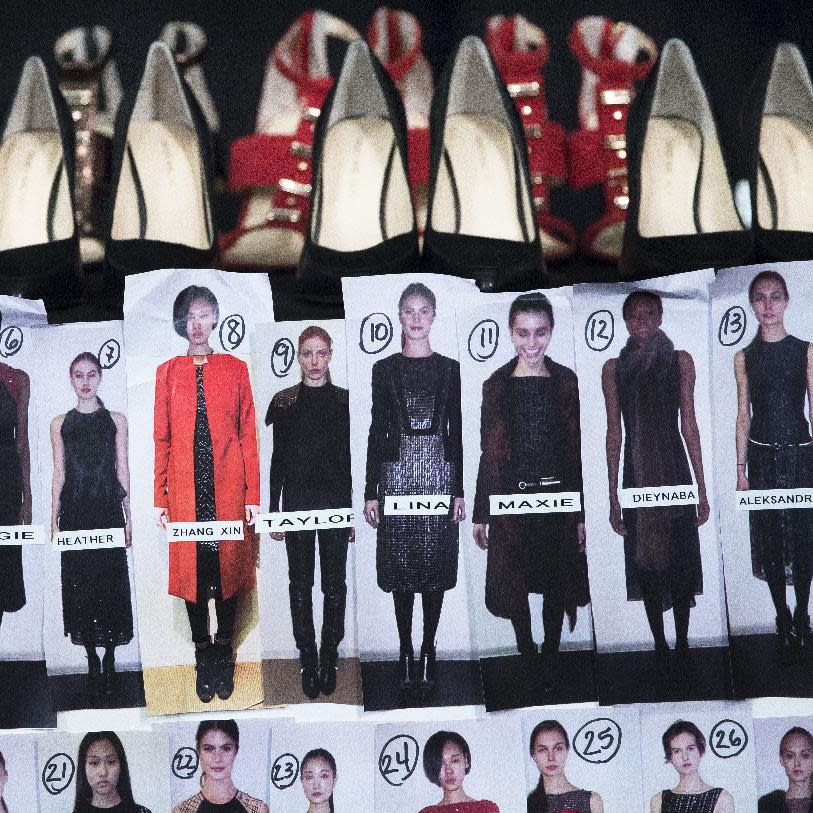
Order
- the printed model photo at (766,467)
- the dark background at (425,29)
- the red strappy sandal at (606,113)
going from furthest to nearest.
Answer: the dark background at (425,29) → the red strappy sandal at (606,113) → the printed model photo at (766,467)

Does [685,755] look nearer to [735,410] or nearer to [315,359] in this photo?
[735,410]

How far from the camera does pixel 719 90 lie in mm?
951

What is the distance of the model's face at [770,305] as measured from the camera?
0.65 metres

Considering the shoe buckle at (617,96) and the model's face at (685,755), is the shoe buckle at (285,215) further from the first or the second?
the model's face at (685,755)

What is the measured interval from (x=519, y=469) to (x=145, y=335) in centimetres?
27

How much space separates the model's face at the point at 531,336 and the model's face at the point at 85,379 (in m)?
0.29

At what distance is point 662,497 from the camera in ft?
2.10

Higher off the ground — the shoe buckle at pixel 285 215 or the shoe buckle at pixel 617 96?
the shoe buckle at pixel 617 96

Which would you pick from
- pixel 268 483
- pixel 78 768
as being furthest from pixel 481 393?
pixel 78 768

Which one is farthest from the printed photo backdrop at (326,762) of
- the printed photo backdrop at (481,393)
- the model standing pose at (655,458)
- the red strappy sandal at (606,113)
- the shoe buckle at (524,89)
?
the shoe buckle at (524,89)

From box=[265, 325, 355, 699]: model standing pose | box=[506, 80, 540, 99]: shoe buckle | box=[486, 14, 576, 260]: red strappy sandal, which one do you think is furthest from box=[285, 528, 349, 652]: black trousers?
box=[506, 80, 540, 99]: shoe buckle

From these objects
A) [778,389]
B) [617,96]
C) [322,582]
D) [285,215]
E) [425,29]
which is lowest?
[322,582]

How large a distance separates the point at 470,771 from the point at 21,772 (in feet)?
1.00

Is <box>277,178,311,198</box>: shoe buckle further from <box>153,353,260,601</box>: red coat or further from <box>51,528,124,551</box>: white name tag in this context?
<box>51,528,124,551</box>: white name tag
